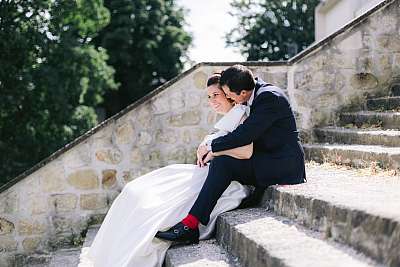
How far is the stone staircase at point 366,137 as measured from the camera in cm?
381

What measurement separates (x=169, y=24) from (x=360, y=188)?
2142cm

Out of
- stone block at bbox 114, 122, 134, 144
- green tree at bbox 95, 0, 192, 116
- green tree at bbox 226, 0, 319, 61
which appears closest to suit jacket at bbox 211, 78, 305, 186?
stone block at bbox 114, 122, 134, 144

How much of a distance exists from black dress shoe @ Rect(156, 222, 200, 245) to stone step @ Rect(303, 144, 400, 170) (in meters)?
1.54

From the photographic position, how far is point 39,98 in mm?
12367

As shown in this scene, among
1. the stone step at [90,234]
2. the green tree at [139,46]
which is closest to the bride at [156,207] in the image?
the stone step at [90,234]

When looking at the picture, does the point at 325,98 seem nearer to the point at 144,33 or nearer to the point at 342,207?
the point at 342,207

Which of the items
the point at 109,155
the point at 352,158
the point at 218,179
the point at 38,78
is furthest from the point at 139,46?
the point at 218,179

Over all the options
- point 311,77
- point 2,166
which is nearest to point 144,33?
point 2,166

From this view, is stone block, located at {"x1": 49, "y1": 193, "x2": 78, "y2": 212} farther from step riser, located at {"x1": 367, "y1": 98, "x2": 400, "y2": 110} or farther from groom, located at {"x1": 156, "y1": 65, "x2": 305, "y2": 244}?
step riser, located at {"x1": 367, "y1": 98, "x2": 400, "y2": 110}

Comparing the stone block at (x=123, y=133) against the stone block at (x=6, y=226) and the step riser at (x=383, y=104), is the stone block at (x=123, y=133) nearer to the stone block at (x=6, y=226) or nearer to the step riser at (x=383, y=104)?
the stone block at (x=6, y=226)

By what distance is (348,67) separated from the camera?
209 inches

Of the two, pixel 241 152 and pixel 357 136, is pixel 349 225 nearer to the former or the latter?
pixel 241 152

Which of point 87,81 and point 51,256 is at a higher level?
point 87,81

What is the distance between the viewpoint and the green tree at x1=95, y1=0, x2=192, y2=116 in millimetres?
20359
